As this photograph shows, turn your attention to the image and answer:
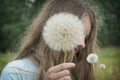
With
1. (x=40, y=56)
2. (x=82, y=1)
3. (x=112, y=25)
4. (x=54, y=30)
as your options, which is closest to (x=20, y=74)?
(x=40, y=56)

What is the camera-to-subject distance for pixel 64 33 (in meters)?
1.82

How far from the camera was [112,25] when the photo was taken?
23.2ft

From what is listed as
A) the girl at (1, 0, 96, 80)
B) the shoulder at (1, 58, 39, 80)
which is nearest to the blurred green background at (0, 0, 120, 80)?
the girl at (1, 0, 96, 80)

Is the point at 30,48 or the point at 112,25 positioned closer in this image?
the point at 30,48

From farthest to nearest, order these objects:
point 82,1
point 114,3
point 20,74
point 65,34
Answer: point 114,3 < point 82,1 < point 20,74 < point 65,34

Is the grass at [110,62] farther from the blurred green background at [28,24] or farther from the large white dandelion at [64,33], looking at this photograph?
the large white dandelion at [64,33]

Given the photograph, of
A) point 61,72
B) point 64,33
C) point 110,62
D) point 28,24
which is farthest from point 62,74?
point 28,24

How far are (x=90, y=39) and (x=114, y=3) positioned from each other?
4.77m

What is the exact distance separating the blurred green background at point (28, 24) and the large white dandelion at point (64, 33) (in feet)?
11.6

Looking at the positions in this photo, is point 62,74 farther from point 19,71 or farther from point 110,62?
point 110,62

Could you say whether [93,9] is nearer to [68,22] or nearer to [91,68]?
[91,68]

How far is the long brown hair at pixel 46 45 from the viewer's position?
2.07 metres

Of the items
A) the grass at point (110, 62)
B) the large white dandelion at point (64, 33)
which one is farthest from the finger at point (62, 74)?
the grass at point (110, 62)

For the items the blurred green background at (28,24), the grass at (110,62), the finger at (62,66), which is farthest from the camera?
the blurred green background at (28,24)
